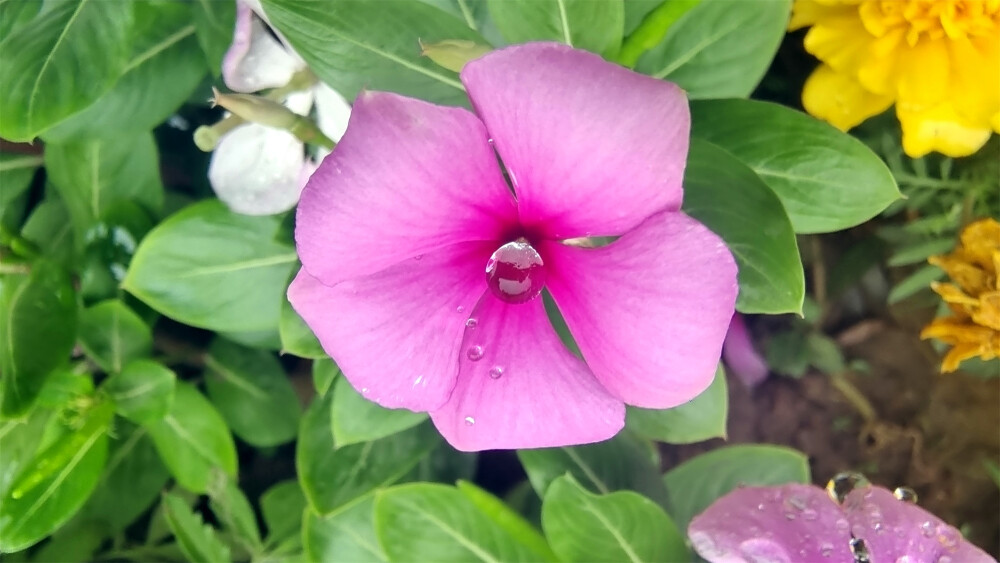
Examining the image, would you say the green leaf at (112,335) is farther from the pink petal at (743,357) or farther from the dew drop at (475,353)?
the pink petal at (743,357)

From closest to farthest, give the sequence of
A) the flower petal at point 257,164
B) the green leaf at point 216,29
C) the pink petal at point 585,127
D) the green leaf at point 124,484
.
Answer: the pink petal at point 585,127 → the flower petal at point 257,164 → the green leaf at point 216,29 → the green leaf at point 124,484

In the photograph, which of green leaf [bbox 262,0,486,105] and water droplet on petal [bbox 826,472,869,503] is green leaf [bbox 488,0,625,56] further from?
water droplet on petal [bbox 826,472,869,503]

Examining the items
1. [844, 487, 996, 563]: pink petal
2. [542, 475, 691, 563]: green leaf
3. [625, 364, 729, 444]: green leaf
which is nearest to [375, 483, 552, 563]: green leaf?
[542, 475, 691, 563]: green leaf

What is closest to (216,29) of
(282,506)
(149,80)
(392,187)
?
(149,80)

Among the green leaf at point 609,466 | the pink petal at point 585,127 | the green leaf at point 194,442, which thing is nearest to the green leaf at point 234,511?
the green leaf at point 194,442

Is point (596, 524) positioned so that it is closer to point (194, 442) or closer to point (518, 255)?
point (518, 255)

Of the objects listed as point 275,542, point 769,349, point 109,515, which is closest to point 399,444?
point 275,542
